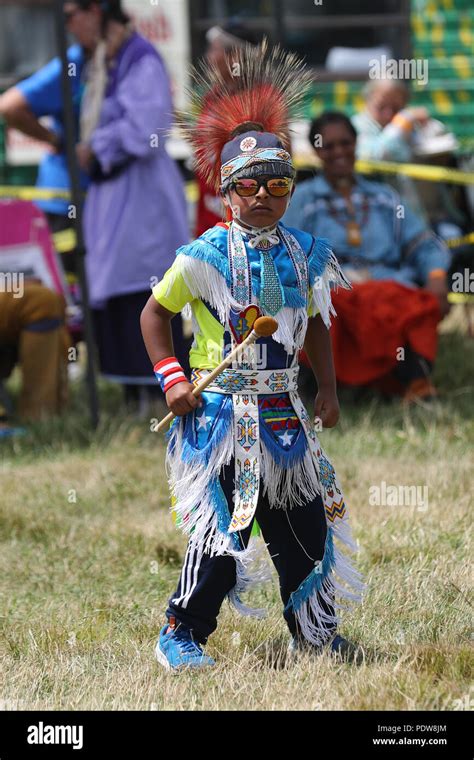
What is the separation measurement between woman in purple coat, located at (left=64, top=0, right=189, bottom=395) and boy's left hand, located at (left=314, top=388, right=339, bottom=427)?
2870 millimetres

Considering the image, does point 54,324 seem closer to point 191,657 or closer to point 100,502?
point 100,502

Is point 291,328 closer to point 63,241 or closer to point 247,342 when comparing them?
point 247,342

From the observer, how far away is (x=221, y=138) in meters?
3.50

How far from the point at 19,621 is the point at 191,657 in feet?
2.39

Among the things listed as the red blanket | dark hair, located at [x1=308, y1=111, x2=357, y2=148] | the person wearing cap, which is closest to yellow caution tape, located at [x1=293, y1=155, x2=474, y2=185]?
the person wearing cap

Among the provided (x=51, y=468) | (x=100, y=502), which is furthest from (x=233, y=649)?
(x=51, y=468)

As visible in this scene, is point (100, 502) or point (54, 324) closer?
point (100, 502)

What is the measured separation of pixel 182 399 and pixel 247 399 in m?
0.17

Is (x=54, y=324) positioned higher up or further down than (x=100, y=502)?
higher up

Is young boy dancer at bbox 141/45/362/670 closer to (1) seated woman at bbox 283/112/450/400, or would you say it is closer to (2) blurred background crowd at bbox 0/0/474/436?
(2) blurred background crowd at bbox 0/0/474/436

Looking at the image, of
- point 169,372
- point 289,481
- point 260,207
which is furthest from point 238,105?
point 289,481

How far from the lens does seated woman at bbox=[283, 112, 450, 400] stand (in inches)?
256

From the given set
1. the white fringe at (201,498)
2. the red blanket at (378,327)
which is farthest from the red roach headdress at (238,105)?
the red blanket at (378,327)
